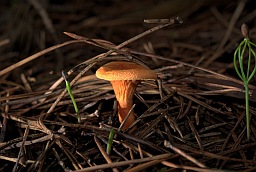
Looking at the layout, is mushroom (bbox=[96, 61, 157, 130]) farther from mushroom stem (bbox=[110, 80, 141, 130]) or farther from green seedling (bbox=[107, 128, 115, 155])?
green seedling (bbox=[107, 128, 115, 155])

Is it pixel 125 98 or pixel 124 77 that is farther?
pixel 125 98

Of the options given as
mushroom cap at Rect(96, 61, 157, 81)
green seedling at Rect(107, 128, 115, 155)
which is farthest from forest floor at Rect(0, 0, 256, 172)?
mushroom cap at Rect(96, 61, 157, 81)

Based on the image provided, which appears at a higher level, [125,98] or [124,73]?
[124,73]

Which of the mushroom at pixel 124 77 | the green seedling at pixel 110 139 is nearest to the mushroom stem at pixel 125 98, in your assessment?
the mushroom at pixel 124 77

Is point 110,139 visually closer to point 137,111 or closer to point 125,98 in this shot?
point 125,98

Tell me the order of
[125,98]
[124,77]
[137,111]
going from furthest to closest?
[137,111] → [125,98] → [124,77]

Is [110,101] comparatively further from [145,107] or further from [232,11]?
[232,11]

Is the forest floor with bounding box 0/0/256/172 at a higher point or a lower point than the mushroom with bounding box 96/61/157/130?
lower

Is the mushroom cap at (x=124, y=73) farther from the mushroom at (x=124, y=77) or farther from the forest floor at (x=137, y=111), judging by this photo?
the forest floor at (x=137, y=111)

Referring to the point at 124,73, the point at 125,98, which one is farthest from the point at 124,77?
the point at 125,98

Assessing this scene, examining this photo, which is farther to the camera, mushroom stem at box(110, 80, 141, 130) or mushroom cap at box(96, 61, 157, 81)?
mushroom stem at box(110, 80, 141, 130)
